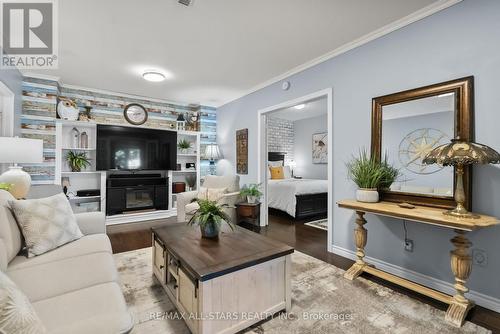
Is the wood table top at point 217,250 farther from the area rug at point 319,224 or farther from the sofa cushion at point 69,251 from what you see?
the area rug at point 319,224

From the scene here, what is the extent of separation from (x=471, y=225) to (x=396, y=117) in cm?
120

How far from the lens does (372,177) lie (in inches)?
92.9

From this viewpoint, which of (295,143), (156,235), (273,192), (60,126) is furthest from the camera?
(295,143)

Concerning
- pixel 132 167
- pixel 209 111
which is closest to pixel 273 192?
pixel 209 111

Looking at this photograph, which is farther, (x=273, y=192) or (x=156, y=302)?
(x=273, y=192)

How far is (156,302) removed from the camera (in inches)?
75.0

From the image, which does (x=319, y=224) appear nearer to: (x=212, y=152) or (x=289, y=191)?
(x=289, y=191)

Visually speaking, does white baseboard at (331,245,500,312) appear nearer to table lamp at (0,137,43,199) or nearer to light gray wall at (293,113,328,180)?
table lamp at (0,137,43,199)

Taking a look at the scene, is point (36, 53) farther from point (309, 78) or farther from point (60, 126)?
point (309, 78)

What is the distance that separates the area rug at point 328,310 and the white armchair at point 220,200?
1.28m

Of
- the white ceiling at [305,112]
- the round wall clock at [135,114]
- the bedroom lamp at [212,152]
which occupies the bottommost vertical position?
the bedroom lamp at [212,152]

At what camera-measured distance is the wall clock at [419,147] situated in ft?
6.99

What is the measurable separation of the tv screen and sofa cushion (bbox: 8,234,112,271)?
2712 mm

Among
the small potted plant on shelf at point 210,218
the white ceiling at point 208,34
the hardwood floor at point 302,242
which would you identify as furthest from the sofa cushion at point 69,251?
the white ceiling at point 208,34
